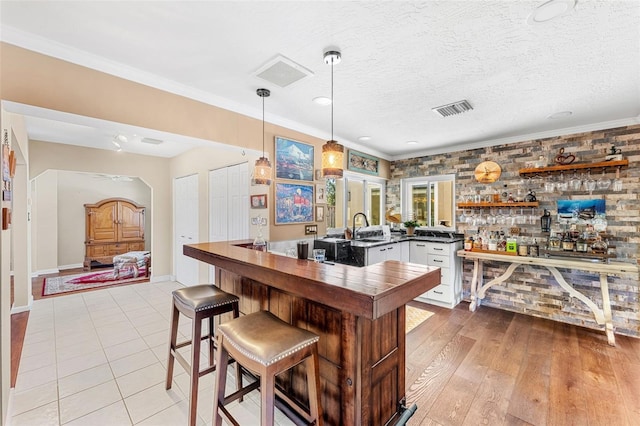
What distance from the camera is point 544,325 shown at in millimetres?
3424

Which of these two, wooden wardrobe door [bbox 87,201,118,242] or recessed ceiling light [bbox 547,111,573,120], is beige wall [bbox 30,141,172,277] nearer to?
wooden wardrobe door [bbox 87,201,118,242]

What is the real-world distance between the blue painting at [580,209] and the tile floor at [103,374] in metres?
4.14

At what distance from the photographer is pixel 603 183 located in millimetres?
3277

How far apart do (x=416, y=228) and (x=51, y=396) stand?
495 cm

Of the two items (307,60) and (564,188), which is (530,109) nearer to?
(564,188)

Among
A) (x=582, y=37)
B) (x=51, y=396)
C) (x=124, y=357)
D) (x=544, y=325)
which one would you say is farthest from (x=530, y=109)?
(x=51, y=396)

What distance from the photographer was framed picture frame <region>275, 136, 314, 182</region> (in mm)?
3291

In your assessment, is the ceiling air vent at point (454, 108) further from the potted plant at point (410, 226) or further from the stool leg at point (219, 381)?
the stool leg at point (219, 381)

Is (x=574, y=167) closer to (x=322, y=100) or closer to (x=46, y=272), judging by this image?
(x=322, y=100)

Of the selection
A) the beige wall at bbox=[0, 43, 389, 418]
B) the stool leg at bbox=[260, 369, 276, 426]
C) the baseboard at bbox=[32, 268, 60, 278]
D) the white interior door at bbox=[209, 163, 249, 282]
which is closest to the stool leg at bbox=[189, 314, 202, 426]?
the stool leg at bbox=[260, 369, 276, 426]

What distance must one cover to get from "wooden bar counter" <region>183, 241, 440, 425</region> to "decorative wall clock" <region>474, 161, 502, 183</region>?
3131 millimetres

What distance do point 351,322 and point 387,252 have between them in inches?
103

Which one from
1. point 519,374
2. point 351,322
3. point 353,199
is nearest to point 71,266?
point 353,199

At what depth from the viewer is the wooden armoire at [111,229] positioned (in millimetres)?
6969
